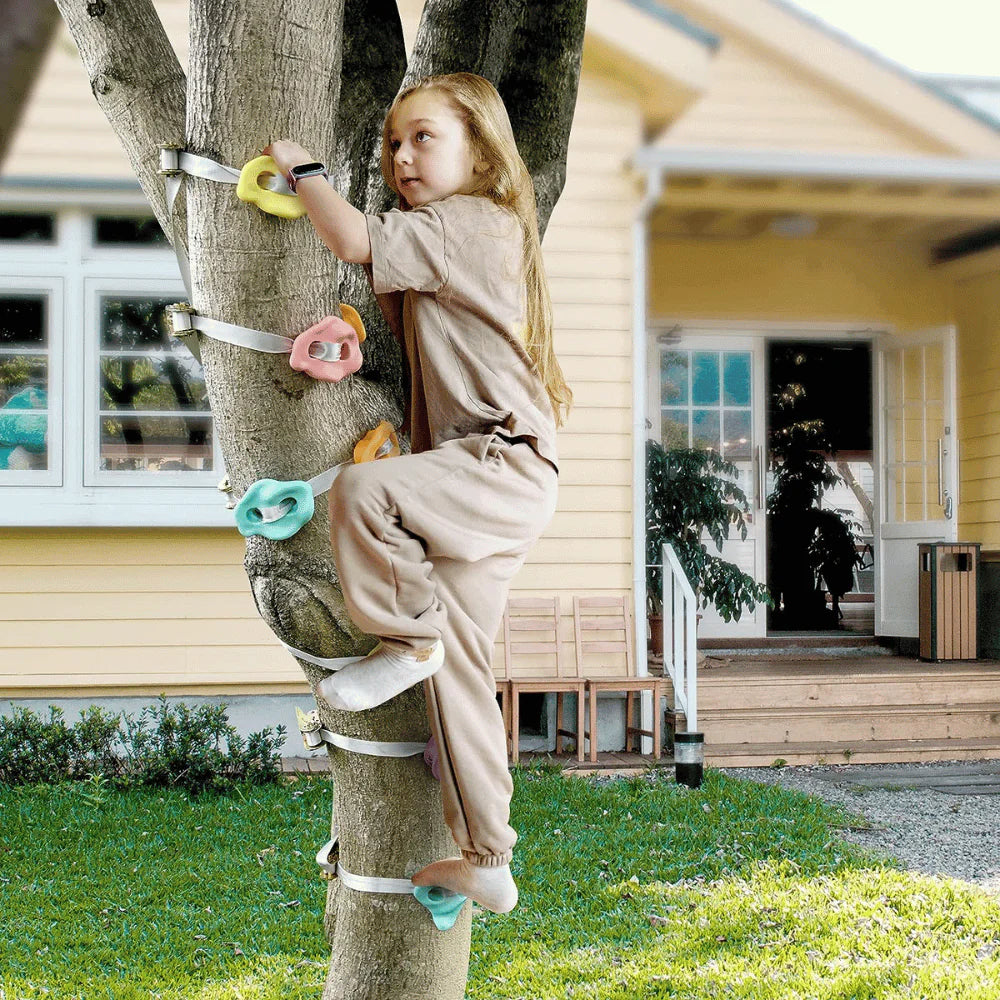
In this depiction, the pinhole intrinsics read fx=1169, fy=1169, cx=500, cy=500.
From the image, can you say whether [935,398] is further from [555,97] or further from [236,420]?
[236,420]

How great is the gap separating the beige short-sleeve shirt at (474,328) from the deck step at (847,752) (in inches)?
202

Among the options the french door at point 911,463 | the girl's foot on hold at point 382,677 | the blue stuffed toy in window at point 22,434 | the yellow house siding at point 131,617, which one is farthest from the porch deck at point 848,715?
the girl's foot on hold at point 382,677

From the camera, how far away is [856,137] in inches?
305

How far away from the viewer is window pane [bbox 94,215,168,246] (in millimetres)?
6648

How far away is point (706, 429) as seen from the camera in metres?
9.07

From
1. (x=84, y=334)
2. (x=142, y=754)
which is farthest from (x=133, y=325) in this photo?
(x=142, y=754)

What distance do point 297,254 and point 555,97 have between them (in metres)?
1.00

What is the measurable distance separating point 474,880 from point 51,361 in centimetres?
552

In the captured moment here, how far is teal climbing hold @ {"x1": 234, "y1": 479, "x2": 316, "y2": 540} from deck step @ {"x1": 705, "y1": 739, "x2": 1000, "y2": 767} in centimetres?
526

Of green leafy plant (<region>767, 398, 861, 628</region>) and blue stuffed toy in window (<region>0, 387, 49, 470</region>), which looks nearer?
blue stuffed toy in window (<region>0, 387, 49, 470</region>)

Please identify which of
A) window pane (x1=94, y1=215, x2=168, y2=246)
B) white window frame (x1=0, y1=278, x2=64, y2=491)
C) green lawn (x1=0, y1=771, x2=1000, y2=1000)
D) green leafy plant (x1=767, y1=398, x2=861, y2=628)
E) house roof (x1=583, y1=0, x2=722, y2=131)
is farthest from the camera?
green leafy plant (x1=767, y1=398, x2=861, y2=628)

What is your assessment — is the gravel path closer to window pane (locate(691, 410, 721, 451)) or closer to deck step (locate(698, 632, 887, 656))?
deck step (locate(698, 632, 887, 656))

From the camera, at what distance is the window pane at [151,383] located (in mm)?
6676

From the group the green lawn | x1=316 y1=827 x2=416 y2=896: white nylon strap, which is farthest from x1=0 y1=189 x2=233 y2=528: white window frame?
x1=316 y1=827 x2=416 y2=896: white nylon strap
